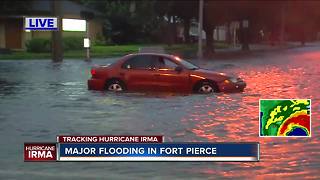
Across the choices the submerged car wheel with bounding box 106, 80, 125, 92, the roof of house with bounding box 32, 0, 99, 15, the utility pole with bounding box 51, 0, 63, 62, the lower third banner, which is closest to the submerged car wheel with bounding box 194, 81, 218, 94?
the submerged car wheel with bounding box 106, 80, 125, 92

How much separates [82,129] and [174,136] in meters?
1.80

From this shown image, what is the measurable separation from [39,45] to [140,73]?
36.2 metres

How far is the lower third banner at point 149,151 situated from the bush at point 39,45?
47.4 meters

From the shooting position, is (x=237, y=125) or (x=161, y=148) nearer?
(x=161, y=148)

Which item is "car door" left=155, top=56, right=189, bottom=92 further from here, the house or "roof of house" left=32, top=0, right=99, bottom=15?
"roof of house" left=32, top=0, right=99, bottom=15

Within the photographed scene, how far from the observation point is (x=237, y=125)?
462 inches

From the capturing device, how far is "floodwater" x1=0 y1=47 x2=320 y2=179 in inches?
306

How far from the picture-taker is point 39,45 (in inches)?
2094

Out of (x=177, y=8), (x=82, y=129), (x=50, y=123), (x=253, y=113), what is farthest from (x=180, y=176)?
(x=177, y=8)

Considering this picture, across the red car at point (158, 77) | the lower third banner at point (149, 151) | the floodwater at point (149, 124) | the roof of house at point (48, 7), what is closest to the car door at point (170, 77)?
the red car at point (158, 77)

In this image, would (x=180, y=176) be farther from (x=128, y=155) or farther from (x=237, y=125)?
(x=237, y=125)

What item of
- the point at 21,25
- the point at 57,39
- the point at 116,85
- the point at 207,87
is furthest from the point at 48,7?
the point at 207,87

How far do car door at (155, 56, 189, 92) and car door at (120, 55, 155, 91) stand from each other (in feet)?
0.71
